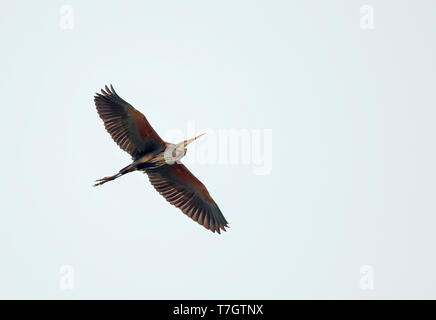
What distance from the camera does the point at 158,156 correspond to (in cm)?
1553

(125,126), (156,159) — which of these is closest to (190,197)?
(156,159)

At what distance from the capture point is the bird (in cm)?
1553

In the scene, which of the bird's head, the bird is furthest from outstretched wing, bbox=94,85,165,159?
the bird's head

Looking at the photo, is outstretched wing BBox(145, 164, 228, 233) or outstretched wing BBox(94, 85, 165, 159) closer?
outstretched wing BBox(94, 85, 165, 159)

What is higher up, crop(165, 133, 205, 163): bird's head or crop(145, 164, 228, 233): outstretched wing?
crop(165, 133, 205, 163): bird's head

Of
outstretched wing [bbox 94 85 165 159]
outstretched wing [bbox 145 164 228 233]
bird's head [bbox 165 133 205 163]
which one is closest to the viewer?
bird's head [bbox 165 133 205 163]

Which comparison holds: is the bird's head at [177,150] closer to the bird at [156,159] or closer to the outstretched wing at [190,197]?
the bird at [156,159]

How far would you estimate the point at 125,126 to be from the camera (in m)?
15.8

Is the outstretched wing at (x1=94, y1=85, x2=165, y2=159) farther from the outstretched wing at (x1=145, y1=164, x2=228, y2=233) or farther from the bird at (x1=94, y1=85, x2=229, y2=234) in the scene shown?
the outstretched wing at (x1=145, y1=164, x2=228, y2=233)

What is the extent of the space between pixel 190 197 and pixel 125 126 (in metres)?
2.49

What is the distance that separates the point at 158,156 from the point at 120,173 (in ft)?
3.26

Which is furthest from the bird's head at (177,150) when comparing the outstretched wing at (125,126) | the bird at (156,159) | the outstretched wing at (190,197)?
the outstretched wing at (190,197)
